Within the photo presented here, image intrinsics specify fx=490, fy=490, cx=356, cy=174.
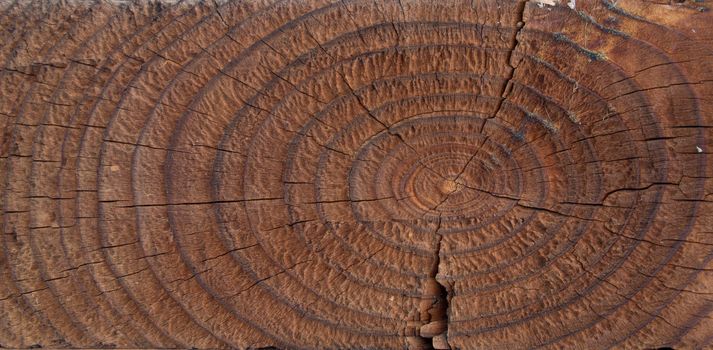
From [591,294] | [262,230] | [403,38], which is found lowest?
[591,294]

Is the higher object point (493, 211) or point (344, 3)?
point (344, 3)

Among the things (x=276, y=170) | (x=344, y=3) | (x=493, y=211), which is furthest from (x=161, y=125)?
(x=493, y=211)

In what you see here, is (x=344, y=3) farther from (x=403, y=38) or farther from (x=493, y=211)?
(x=493, y=211)

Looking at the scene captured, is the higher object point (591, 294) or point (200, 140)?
point (200, 140)

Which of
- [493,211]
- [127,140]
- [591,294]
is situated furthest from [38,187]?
[591,294]

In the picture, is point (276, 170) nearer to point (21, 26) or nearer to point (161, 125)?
point (161, 125)

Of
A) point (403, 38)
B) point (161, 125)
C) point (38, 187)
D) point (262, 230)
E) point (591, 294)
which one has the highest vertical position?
point (403, 38)
